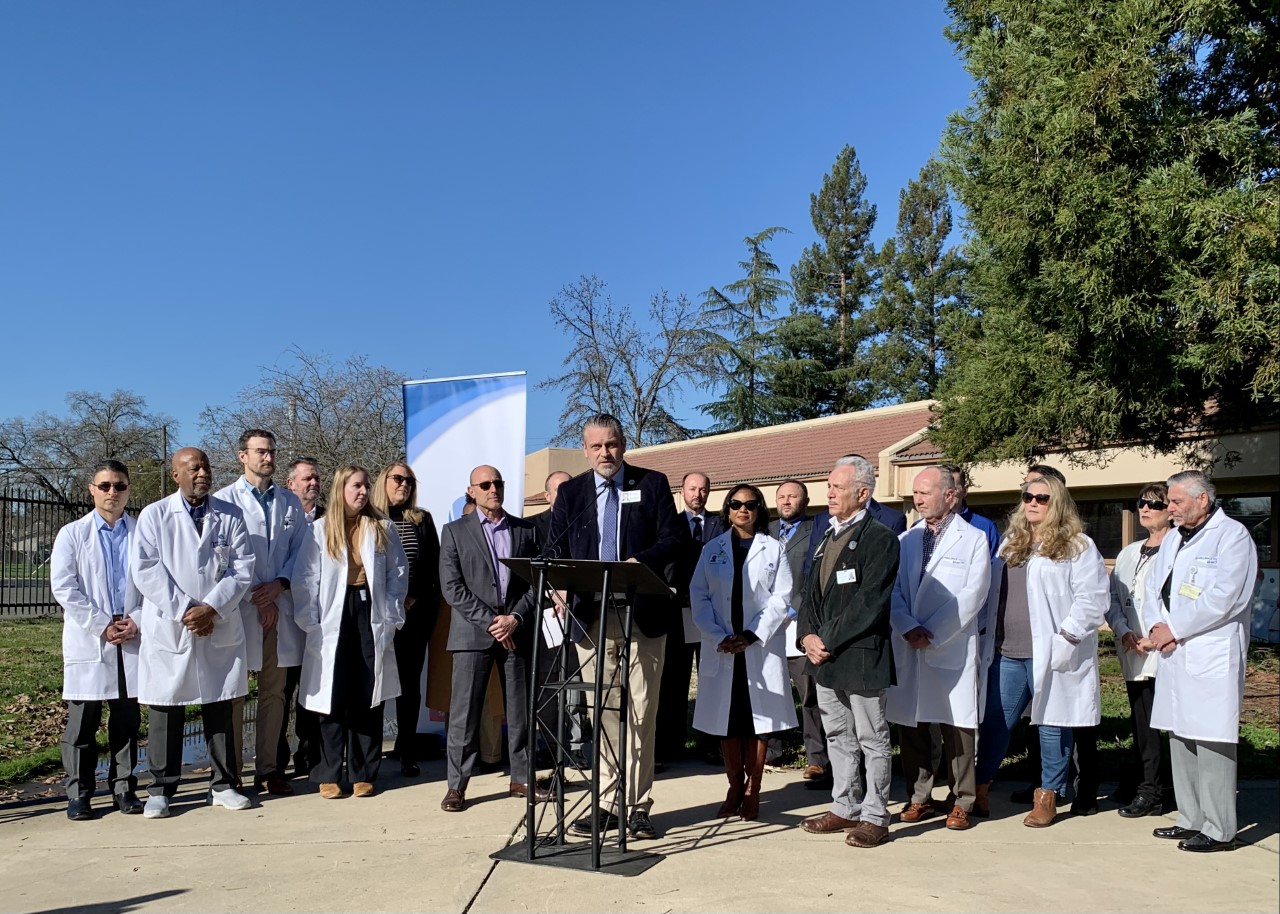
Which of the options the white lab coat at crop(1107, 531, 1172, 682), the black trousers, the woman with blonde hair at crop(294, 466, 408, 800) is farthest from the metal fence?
the white lab coat at crop(1107, 531, 1172, 682)

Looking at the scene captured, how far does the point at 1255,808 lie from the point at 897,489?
764 inches

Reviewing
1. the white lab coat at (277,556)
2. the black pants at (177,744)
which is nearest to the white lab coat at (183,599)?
the black pants at (177,744)

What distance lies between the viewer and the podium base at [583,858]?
518 centimetres

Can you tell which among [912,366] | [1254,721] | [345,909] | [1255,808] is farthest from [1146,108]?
[912,366]

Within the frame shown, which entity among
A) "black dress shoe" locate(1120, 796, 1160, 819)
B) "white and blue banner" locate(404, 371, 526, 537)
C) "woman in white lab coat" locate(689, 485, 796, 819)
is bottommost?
"black dress shoe" locate(1120, 796, 1160, 819)

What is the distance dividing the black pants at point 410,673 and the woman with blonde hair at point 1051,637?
4018 mm

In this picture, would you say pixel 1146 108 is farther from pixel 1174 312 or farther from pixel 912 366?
pixel 912 366

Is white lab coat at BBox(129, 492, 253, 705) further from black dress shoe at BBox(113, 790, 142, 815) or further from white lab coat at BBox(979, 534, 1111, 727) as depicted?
white lab coat at BBox(979, 534, 1111, 727)

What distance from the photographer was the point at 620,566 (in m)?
5.07

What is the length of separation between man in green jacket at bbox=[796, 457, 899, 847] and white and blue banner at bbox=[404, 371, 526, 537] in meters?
3.75

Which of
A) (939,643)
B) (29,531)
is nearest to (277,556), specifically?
(939,643)

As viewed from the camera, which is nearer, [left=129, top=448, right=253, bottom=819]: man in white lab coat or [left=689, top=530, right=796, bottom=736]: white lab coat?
[left=689, top=530, right=796, bottom=736]: white lab coat

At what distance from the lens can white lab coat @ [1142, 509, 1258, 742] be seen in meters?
5.54

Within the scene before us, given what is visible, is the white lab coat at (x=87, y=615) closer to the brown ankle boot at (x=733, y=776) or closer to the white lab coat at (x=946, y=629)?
the brown ankle boot at (x=733, y=776)
